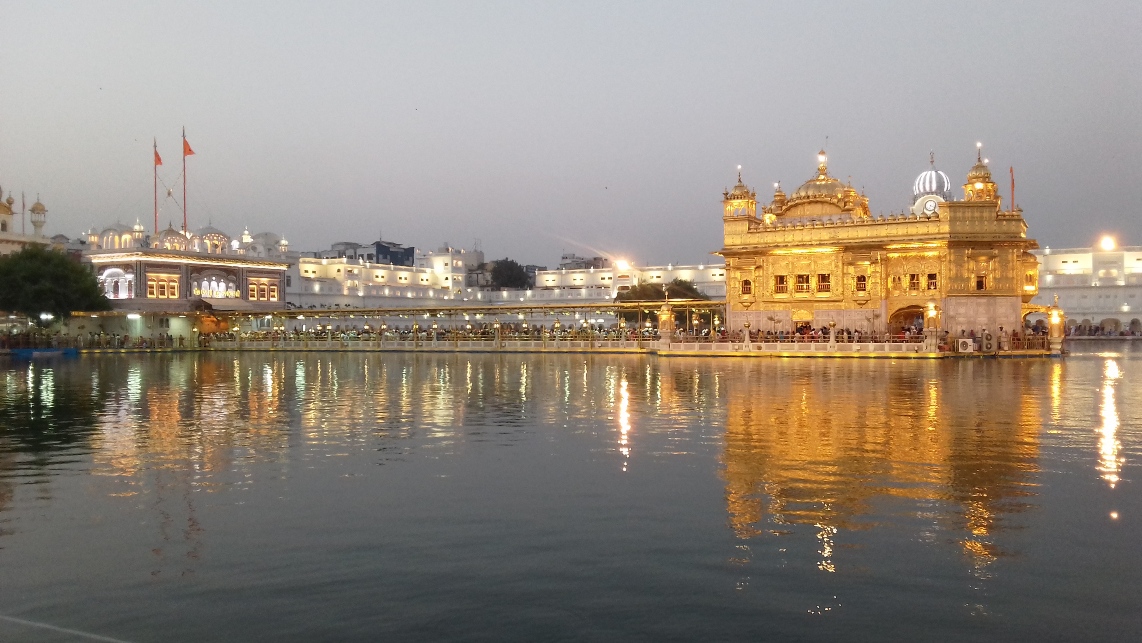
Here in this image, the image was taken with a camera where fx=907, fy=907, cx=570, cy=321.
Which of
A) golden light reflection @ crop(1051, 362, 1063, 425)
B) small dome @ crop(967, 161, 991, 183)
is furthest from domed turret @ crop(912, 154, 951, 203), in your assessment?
golden light reflection @ crop(1051, 362, 1063, 425)

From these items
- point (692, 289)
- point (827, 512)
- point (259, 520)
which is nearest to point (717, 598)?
point (827, 512)

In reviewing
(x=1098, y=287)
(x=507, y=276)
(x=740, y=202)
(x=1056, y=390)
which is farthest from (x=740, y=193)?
(x=507, y=276)

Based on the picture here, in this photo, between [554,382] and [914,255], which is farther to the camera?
[914,255]

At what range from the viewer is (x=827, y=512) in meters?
8.42

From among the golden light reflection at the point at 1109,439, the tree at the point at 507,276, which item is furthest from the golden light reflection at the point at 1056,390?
the tree at the point at 507,276

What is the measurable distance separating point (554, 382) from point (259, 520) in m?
17.6

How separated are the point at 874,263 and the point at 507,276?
3480 inches

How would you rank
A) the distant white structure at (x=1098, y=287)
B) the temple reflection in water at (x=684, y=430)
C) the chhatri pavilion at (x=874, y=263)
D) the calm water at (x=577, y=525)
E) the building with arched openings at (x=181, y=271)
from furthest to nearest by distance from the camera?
the distant white structure at (x=1098, y=287) < the building with arched openings at (x=181, y=271) < the chhatri pavilion at (x=874, y=263) < the temple reflection in water at (x=684, y=430) < the calm water at (x=577, y=525)

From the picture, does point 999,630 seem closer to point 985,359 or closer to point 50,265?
point 985,359

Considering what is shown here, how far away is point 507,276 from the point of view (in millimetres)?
129875

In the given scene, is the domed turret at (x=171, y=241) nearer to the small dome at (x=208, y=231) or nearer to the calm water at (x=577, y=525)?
the small dome at (x=208, y=231)

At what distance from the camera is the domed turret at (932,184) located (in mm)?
80000

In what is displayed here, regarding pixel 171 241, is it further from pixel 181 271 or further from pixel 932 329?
pixel 932 329

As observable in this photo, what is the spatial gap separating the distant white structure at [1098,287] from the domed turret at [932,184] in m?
21.1
